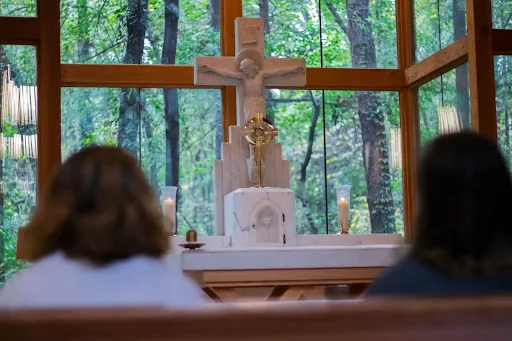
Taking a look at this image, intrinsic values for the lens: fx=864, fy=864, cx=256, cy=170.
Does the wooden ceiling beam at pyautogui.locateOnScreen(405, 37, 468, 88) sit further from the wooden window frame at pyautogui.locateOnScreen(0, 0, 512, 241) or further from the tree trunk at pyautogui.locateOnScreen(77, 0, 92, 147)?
the tree trunk at pyautogui.locateOnScreen(77, 0, 92, 147)

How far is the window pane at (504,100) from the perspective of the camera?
581cm

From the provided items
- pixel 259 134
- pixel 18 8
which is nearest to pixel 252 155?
pixel 259 134

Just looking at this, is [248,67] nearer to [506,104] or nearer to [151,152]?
[151,152]

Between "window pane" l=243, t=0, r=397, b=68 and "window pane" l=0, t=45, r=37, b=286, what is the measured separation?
1968 mm

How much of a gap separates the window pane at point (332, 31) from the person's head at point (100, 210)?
519 cm

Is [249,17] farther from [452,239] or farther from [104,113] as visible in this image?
[452,239]

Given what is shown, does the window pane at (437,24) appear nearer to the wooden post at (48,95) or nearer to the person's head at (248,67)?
the person's head at (248,67)

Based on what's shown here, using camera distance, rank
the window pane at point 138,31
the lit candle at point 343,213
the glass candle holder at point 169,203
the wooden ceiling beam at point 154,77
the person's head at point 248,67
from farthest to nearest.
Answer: the window pane at point 138,31 < the wooden ceiling beam at point 154,77 < the person's head at point 248,67 < the lit candle at point 343,213 < the glass candle holder at point 169,203

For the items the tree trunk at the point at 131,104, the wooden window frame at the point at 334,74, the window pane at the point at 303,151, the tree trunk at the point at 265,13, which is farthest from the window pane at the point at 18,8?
the window pane at the point at 303,151

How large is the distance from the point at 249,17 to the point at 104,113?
1345 millimetres

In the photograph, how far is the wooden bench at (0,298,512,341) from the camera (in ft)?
3.48

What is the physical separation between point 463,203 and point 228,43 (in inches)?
200

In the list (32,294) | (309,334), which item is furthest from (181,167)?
(309,334)

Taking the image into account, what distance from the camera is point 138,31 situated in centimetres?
660
